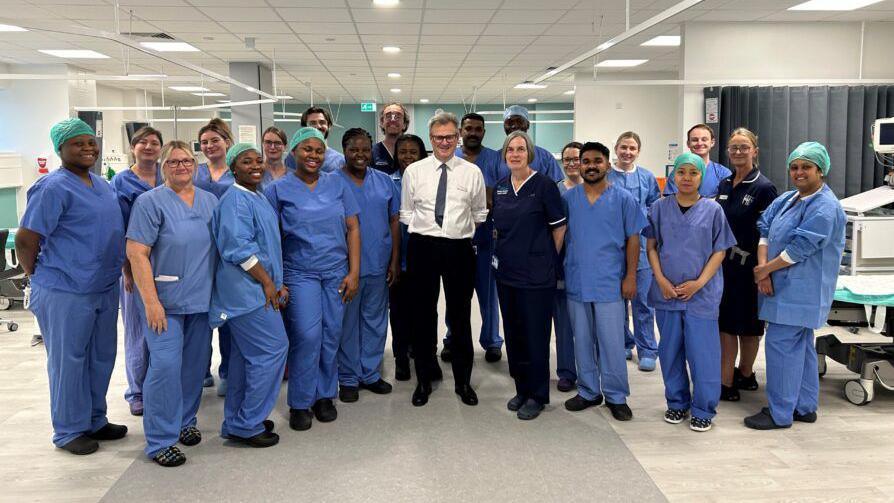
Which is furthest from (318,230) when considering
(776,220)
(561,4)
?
(561,4)

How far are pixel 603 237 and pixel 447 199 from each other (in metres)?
0.71

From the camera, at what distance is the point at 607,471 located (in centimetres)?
246

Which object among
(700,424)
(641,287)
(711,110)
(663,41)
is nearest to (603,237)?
(700,424)

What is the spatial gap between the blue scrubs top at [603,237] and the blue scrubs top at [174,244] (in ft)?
5.07

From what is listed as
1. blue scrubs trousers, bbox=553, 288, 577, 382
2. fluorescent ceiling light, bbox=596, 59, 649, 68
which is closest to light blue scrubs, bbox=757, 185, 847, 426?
blue scrubs trousers, bbox=553, 288, 577, 382

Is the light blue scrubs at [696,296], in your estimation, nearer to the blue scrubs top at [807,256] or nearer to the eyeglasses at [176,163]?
the blue scrubs top at [807,256]

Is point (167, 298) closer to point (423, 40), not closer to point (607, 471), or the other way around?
point (607, 471)

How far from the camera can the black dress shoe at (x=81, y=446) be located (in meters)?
2.64

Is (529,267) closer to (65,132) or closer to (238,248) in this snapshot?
(238,248)

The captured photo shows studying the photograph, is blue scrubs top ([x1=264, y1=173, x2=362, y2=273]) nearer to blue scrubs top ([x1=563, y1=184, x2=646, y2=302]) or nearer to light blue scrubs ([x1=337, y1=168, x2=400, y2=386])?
light blue scrubs ([x1=337, y1=168, x2=400, y2=386])

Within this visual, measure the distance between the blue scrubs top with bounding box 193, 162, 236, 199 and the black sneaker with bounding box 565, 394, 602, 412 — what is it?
1.81 m

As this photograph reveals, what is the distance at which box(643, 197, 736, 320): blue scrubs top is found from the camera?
279cm

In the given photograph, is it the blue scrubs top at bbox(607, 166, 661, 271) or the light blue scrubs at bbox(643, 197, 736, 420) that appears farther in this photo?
the blue scrubs top at bbox(607, 166, 661, 271)

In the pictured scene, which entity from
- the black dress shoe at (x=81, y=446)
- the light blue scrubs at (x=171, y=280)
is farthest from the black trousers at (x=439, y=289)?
the black dress shoe at (x=81, y=446)
